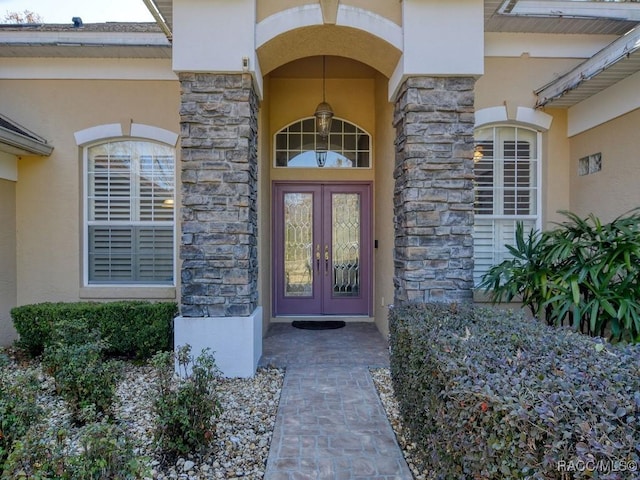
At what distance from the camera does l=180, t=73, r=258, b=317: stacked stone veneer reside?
4.25 meters

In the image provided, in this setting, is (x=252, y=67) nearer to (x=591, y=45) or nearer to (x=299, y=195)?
(x=299, y=195)

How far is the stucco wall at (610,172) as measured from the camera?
14.7 ft

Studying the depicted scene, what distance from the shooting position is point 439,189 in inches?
169

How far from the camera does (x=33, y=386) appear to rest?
262cm

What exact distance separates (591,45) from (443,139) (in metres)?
2.97

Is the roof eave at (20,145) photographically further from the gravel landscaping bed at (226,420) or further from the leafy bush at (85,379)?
the leafy bush at (85,379)

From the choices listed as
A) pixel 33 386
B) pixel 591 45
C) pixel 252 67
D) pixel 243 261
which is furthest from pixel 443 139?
pixel 33 386

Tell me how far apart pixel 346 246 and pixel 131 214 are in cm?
353

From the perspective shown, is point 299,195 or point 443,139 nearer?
point 443,139

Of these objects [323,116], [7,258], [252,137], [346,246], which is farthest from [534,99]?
[7,258]

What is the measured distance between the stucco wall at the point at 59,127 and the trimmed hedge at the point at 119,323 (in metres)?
0.70

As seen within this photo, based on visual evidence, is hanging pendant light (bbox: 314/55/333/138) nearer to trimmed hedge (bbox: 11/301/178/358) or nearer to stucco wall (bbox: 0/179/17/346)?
trimmed hedge (bbox: 11/301/178/358)

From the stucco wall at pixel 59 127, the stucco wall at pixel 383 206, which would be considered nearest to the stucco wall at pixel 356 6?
the stucco wall at pixel 383 206

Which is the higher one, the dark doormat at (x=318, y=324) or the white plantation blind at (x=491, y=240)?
the white plantation blind at (x=491, y=240)
